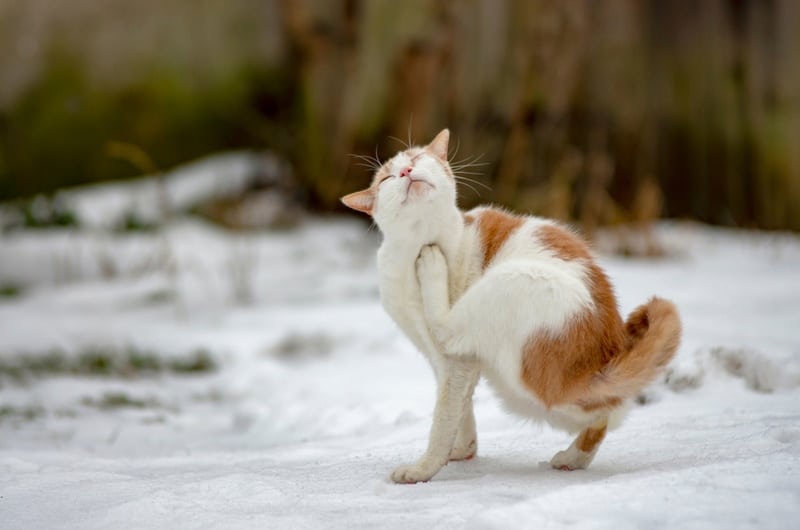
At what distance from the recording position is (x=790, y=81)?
627 cm

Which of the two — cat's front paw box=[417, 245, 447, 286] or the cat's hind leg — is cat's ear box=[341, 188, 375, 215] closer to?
cat's front paw box=[417, 245, 447, 286]

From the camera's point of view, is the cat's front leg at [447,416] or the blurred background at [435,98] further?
the blurred background at [435,98]

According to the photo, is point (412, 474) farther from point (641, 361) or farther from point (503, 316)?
point (641, 361)

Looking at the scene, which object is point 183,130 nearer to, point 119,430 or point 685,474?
point 119,430

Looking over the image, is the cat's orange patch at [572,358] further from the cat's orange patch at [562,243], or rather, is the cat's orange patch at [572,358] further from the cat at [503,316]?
the cat's orange patch at [562,243]

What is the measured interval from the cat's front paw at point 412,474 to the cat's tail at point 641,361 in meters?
0.41

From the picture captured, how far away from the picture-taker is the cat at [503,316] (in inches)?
67.8

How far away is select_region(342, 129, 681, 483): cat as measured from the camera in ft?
5.65

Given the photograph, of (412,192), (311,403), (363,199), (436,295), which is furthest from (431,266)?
(311,403)

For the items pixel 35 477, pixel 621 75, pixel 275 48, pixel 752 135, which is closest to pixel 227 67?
pixel 275 48

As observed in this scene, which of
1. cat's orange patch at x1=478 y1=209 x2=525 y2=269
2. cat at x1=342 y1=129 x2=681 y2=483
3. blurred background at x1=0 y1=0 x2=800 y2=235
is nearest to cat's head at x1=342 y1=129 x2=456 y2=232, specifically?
cat at x1=342 y1=129 x2=681 y2=483

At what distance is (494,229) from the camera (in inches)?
77.5

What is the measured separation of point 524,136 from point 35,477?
463 cm

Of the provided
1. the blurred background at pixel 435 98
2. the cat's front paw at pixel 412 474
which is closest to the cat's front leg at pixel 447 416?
the cat's front paw at pixel 412 474
